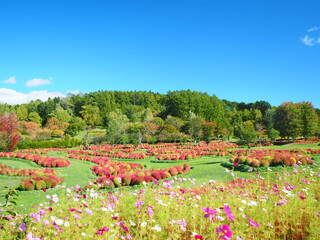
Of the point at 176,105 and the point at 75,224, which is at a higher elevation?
the point at 176,105

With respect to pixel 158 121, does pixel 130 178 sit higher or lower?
lower

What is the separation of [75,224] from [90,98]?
6819 centimetres

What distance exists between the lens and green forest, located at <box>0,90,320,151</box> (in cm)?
3088

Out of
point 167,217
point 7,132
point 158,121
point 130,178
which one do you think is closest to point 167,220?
point 167,217

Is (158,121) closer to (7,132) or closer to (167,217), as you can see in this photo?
(7,132)

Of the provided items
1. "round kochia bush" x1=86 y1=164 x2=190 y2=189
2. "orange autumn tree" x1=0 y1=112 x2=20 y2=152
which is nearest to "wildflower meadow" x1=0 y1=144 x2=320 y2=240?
"round kochia bush" x1=86 y1=164 x2=190 y2=189

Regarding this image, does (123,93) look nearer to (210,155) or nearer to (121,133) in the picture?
(121,133)

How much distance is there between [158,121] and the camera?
4038 centimetres

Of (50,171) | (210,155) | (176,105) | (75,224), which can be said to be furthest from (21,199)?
(176,105)

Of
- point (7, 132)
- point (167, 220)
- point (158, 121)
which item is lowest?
point (167, 220)

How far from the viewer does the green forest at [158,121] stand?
30.9 m

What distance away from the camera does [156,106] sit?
237ft

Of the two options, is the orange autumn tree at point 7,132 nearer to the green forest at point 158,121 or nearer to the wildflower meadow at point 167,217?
the green forest at point 158,121

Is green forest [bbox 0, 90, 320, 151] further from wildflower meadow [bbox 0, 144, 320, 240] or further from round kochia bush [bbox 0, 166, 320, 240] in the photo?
round kochia bush [bbox 0, 166, 320, 240]
